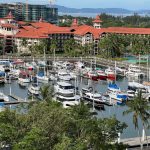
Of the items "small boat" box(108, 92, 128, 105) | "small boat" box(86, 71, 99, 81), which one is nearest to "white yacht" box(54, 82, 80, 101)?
"small boat" box(108, 92, 128, 105)

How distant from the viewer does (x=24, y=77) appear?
54.7m

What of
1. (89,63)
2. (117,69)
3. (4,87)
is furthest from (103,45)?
(4,87)

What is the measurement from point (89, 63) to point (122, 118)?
32123mm

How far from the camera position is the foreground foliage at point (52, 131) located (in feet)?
54.5

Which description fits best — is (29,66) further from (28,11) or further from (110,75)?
(28,11)

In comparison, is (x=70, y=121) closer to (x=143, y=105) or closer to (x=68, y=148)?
(x=68, y=148)

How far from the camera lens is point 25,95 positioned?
4719 cm

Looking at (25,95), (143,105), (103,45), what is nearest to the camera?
(143,105)

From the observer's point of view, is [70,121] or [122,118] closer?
[70,121]

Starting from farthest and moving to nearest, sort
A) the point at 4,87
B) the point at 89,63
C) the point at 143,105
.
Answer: the point at 89,63
the point at 4,87
the point at 143,105

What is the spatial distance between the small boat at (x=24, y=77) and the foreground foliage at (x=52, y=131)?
3352 centimetres

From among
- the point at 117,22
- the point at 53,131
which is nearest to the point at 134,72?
the point at 53,131

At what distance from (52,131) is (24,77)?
123 ft

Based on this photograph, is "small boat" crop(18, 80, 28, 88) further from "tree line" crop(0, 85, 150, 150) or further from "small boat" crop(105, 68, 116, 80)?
"tree line" crop(0, 85, 150, 150)
